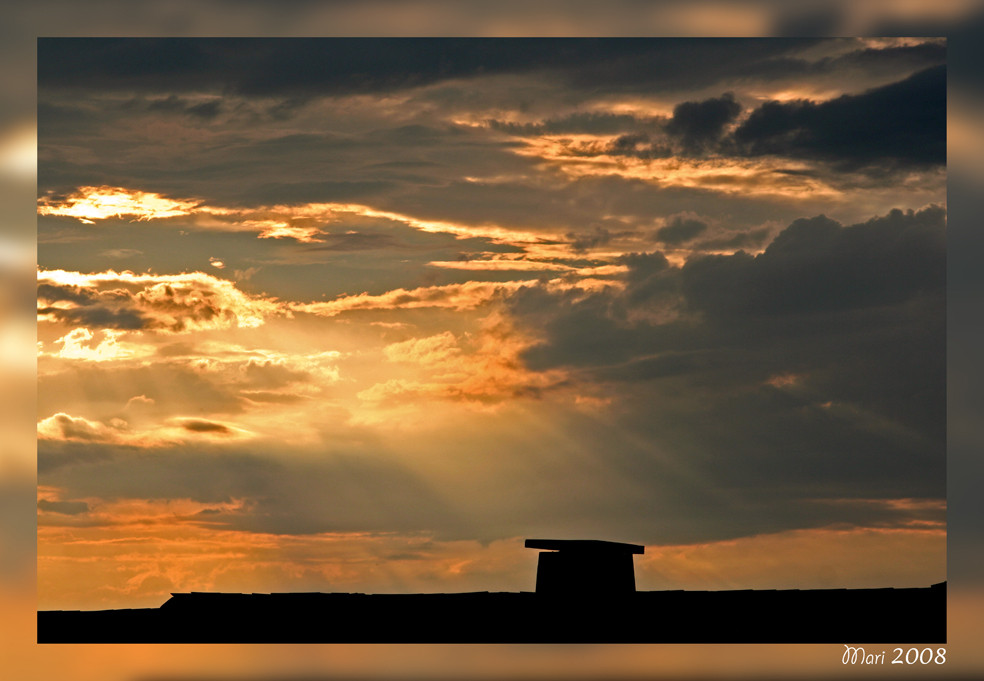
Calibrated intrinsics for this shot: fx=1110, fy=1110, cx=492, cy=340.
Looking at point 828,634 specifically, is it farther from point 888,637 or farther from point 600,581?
point 600,581

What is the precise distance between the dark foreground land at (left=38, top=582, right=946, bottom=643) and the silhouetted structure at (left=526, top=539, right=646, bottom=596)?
99 mm

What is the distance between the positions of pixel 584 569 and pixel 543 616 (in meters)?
0.67

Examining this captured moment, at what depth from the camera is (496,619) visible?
11.8 meters

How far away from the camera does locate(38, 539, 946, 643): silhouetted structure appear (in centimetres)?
1174

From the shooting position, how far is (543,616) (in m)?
11.8

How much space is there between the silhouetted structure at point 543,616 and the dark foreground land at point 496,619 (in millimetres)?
11

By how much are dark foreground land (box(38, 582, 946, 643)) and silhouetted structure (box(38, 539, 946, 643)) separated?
1 cm

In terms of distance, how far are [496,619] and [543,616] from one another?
0.50m

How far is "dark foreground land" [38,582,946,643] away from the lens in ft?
38.5

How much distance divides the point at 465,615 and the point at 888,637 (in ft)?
15.4

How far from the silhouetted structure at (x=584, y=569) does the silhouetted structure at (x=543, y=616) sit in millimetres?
11

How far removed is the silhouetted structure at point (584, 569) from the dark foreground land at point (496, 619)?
0.32 feet

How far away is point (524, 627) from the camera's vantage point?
11812 mm

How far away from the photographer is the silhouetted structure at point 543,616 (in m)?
11.7
